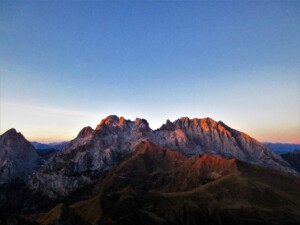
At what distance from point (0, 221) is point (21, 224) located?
1364 centimetres

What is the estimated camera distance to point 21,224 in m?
192

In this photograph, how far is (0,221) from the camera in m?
181
